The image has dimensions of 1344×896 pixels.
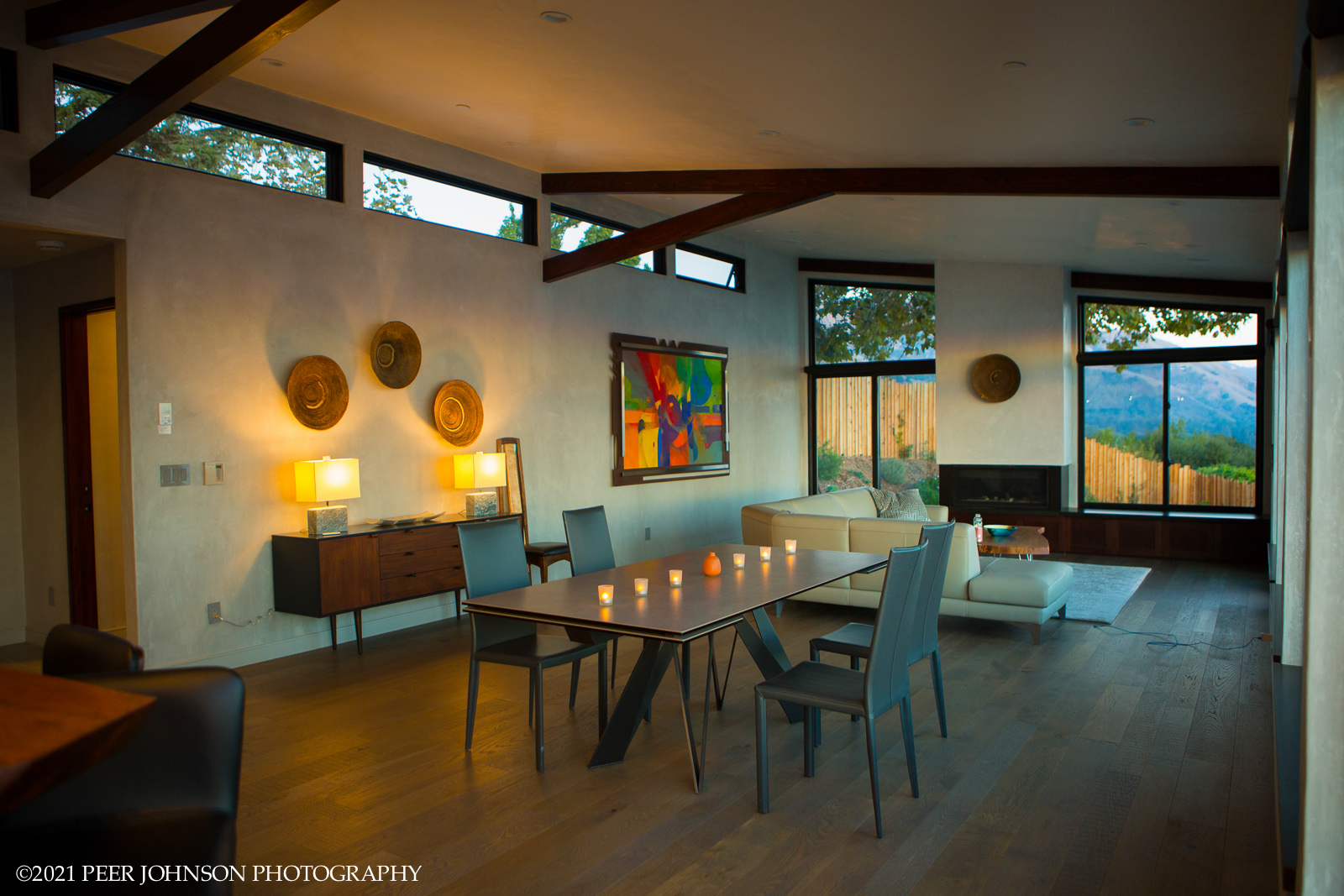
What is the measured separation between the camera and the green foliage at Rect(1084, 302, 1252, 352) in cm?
844

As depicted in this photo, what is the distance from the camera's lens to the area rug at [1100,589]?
19.7 feet

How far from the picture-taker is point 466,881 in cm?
255

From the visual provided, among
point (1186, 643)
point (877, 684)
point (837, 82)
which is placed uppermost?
point (837, 82)

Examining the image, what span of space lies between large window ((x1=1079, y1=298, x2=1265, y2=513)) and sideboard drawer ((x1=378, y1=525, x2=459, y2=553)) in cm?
680

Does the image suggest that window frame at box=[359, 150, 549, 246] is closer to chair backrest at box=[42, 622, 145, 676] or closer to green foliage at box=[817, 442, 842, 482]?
chair backrest at box=[42, 622, 145, 676]

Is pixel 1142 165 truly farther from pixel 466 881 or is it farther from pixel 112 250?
pixel 112 250

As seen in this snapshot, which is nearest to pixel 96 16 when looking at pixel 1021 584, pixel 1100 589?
pixel 1021 584

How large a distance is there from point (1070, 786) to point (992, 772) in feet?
0.89

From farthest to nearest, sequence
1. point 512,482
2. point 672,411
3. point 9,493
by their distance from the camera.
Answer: point 672,411, point 512,482, point 9,493

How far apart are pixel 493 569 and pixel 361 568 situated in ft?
5.09

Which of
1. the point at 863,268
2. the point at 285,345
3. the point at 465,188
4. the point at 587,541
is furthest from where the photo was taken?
the point at 863,268

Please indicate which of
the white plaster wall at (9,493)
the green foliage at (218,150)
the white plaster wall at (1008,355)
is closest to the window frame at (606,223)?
the green foliage at (218,150)

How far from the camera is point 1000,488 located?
9.13 metres

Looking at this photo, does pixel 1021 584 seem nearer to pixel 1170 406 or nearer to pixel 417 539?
pixel 417 539
